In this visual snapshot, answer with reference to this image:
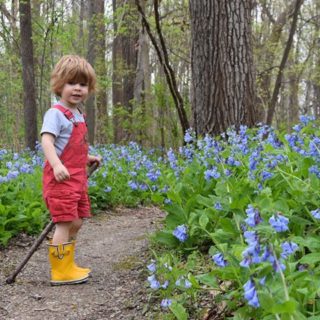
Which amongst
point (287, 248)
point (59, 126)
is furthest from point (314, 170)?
point (59, 126)

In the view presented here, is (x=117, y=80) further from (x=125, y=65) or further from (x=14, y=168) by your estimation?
(x=14, y=168)

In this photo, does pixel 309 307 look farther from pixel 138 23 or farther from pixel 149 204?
pixel 138 23

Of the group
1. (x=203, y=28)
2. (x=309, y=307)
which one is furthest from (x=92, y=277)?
(x=203, y=28)

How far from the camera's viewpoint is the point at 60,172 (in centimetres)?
317

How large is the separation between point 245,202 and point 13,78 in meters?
18.9

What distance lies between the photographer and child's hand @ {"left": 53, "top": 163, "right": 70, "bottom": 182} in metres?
3.17

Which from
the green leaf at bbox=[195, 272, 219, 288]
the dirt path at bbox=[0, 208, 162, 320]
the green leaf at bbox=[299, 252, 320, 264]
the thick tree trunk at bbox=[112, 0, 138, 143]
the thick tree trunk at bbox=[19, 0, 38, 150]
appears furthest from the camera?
the thick tree trunk at bbox=[112, 0, 138, 143]

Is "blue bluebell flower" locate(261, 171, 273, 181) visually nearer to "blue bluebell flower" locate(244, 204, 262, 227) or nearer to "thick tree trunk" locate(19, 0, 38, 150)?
"blue bluebell flower" locate(244, 204, 262, 227)

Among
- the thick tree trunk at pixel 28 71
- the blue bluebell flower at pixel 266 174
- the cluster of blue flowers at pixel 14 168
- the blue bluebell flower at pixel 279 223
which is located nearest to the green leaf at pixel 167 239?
the blue bluebell flower at pixel 266 174

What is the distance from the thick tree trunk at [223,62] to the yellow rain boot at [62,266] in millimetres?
2512

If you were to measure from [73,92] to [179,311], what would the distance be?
69.9 inches

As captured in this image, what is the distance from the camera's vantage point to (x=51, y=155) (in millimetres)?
3240

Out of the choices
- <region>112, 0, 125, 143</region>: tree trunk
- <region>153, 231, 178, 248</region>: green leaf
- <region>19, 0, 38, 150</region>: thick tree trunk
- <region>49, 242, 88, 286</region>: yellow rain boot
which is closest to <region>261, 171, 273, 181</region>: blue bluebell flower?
<region>153, 231, 178, 248</region>: green leaf

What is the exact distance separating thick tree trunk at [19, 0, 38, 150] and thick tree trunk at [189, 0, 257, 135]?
22.9 ft
